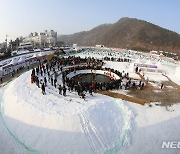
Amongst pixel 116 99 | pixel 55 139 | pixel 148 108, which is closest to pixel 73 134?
pixel 55 139

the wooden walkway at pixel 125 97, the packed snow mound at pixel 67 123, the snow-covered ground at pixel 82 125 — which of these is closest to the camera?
the snow-covered ground at pixel 82 125

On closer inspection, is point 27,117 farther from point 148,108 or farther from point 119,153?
point 148,108

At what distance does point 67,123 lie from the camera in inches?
592

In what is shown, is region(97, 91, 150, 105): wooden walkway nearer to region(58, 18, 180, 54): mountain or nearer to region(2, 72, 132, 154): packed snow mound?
region(2, 72, 132, 154): packed snow mound

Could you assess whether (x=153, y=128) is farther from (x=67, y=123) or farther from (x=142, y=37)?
(x=142, y=37)

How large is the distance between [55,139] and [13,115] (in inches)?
218

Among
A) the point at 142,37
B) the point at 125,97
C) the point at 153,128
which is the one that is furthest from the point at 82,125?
the point at 142,37

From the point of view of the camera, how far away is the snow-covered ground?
13.4 meters

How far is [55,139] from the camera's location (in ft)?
45.5

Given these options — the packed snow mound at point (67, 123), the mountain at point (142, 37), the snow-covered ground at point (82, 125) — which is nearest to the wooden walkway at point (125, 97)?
the snow-covered ground at point (82, 125)

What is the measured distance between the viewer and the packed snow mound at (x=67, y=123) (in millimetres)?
13453

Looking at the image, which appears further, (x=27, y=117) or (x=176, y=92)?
(x=176, y=92)

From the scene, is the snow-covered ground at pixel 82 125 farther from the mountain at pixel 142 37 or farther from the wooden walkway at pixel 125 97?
the mountain at pixel 142 37

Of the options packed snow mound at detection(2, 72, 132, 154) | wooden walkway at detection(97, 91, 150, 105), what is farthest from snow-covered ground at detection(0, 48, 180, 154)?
wooden walkway at detection(97, 91, 150, 105)
